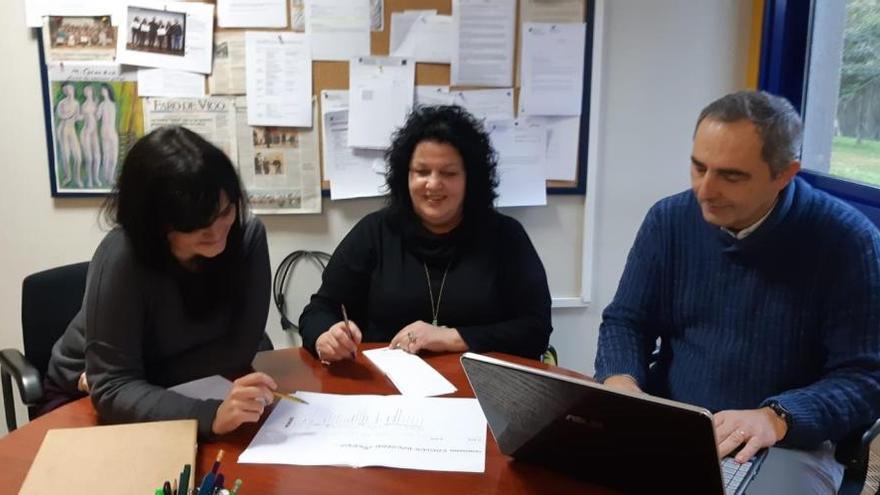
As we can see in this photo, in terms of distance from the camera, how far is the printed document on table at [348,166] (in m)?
2.45

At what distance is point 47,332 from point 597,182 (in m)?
1.83

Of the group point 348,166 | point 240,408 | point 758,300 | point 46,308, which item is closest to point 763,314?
point 758,300

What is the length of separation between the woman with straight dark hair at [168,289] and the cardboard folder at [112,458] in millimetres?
62

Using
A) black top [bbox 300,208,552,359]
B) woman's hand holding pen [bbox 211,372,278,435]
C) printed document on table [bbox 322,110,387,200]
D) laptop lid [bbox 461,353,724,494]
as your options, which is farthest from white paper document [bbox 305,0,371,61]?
laptop lid [bbox 461,353,724,494]

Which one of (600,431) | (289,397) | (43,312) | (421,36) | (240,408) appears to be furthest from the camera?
(421,36)

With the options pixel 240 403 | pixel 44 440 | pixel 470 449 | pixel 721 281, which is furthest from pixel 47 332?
pixel 721 281

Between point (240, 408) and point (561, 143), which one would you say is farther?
point (561, 143)

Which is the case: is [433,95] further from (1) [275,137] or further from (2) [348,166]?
(1) [275,137]

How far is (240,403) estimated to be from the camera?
1.22 metres

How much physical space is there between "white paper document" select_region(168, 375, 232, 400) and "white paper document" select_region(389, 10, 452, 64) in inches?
53.6

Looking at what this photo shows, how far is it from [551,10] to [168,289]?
1.63m

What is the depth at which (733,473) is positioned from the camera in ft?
3.76

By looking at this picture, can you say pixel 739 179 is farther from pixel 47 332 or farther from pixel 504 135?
pixel 47 332

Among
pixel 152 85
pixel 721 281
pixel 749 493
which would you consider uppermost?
pixel 152 85
